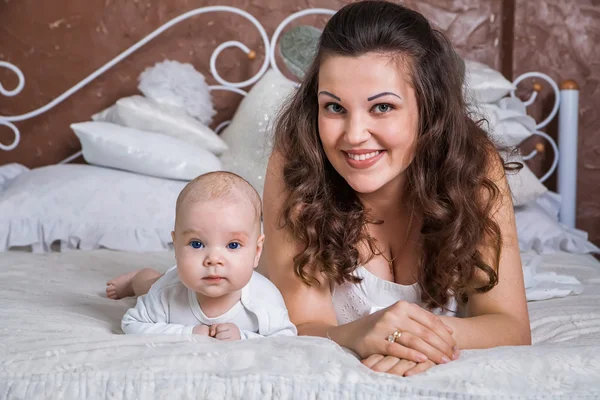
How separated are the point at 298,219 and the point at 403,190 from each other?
27 centimetres

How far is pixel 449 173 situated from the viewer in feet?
5.34

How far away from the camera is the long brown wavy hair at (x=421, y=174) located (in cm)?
158

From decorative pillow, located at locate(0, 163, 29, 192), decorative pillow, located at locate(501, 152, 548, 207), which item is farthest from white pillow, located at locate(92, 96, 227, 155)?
decorative pillow, located at locate(501, 152, 548, 207)

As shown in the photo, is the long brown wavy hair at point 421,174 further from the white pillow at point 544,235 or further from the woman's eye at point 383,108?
the white pillow at point 544,235

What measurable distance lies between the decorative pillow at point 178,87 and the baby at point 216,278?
1677 millimetres

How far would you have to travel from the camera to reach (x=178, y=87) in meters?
3.12

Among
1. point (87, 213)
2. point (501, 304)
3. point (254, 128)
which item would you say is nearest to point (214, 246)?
point (501, 304)

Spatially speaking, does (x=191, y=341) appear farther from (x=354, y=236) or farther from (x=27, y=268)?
(x=27, y=268)

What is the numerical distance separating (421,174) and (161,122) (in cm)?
154

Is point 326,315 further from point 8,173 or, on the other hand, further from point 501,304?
point 8,173

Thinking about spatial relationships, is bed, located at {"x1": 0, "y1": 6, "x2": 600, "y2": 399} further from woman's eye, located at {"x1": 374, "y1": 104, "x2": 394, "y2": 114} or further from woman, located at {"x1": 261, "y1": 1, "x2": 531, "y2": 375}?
woman's eye, located at {"x1": 374, "y1": 104, "x2": 394, "y2": 114}

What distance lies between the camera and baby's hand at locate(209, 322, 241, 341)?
4.57 feet

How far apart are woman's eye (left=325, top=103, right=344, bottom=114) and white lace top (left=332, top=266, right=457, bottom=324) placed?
386 mm

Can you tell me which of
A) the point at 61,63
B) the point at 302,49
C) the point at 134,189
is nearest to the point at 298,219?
the point at 134,189
